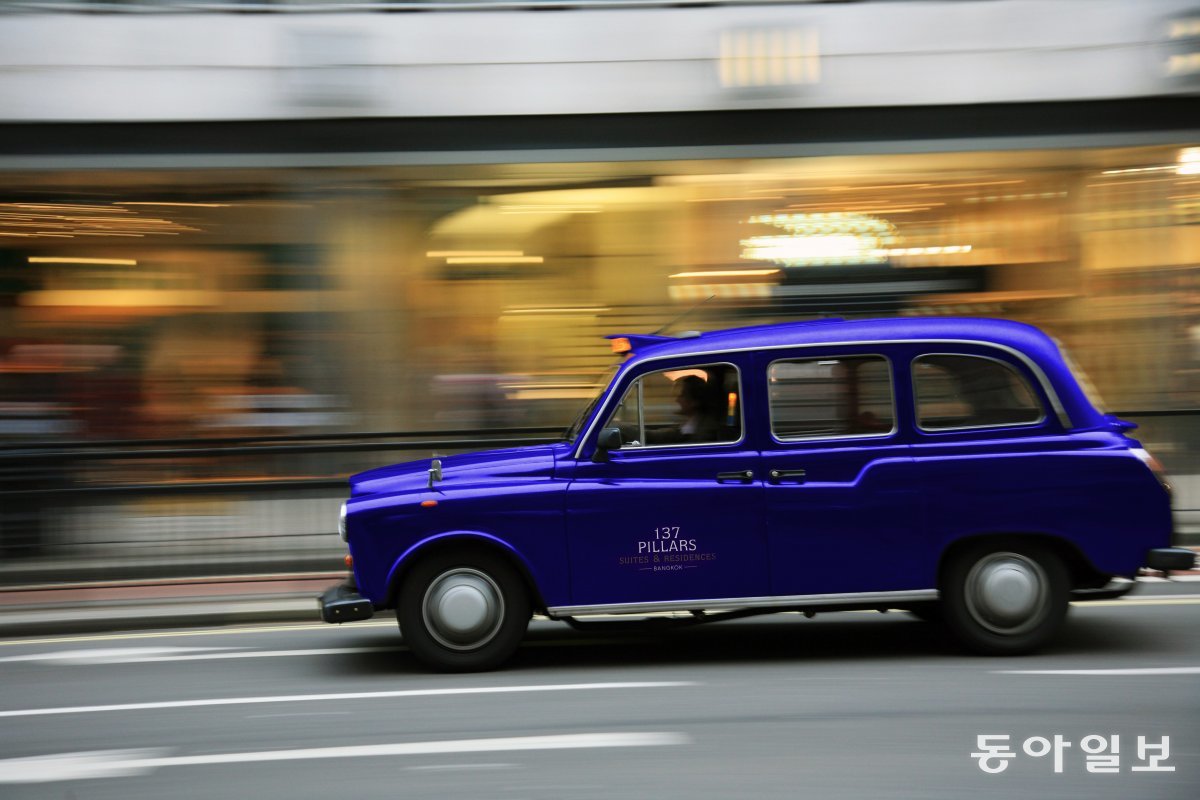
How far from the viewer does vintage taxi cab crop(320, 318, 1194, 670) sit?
21.0ft

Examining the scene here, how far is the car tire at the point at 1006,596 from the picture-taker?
21.2 feet

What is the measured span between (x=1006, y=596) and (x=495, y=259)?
773 cm

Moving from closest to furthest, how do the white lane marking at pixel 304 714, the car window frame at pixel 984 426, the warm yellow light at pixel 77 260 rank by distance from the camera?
the white lane marking at pixel 304 714, the car window frame at pixel 984 426, the warm yellow light at pixel 77 260

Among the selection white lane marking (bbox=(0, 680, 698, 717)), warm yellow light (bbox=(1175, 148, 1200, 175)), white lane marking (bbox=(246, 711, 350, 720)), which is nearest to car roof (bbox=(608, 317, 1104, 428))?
white lane marking (bbox=(0, 680, 698, 717))

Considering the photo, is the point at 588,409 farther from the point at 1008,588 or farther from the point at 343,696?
the point at 1008,588

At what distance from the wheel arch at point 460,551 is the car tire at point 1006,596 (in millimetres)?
2209

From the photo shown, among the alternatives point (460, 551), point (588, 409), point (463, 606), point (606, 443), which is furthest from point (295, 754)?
point (588, 409)

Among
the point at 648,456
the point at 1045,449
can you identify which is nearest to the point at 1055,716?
the point at 1045,449

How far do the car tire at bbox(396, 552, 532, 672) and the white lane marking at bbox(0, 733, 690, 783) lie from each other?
122 cm

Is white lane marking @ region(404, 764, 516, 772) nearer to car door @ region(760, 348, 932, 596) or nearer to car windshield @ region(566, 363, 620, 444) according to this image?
car door @ region(760, 348, 932, 596)

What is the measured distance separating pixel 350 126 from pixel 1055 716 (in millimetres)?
9667

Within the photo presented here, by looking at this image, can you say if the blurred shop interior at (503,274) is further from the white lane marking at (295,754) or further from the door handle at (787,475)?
the white lane marking at (295,754)

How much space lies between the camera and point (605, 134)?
12992mm

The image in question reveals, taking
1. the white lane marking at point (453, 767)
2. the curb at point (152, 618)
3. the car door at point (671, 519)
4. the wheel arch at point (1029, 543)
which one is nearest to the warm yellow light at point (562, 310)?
the curb at point (152, 618)
